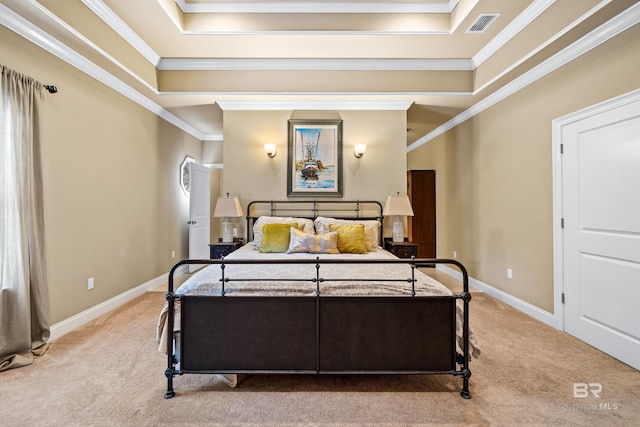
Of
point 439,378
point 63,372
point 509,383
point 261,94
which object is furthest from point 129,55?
point 509,383

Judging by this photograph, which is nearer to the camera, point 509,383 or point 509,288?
point 509,383

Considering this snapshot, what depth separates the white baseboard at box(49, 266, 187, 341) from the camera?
9.41 ft

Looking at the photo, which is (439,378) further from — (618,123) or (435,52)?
(435,52)

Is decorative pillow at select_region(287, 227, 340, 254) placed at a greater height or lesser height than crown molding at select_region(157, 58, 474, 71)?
lesser

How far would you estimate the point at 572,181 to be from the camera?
2887 mm

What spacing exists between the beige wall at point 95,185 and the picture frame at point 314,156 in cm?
205

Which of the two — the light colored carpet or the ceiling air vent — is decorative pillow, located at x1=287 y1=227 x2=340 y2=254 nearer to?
the light colored carpet

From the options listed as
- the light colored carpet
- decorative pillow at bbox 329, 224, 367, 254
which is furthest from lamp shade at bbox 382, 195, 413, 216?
the light colored carpet

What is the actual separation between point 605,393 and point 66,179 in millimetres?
4731

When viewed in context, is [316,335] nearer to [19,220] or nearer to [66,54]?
[19,220]

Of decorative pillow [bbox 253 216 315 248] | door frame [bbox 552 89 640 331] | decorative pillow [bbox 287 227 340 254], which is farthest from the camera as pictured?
decorative pillow [bbox 253 216 315 248]

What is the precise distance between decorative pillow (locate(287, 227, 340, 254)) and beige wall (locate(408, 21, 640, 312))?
2.19 m

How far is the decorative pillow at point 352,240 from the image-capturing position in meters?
3.43

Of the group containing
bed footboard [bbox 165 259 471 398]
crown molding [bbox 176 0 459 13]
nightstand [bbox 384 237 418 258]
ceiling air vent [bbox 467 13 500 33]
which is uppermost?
crown molding [bbox 176 0 459 13]
